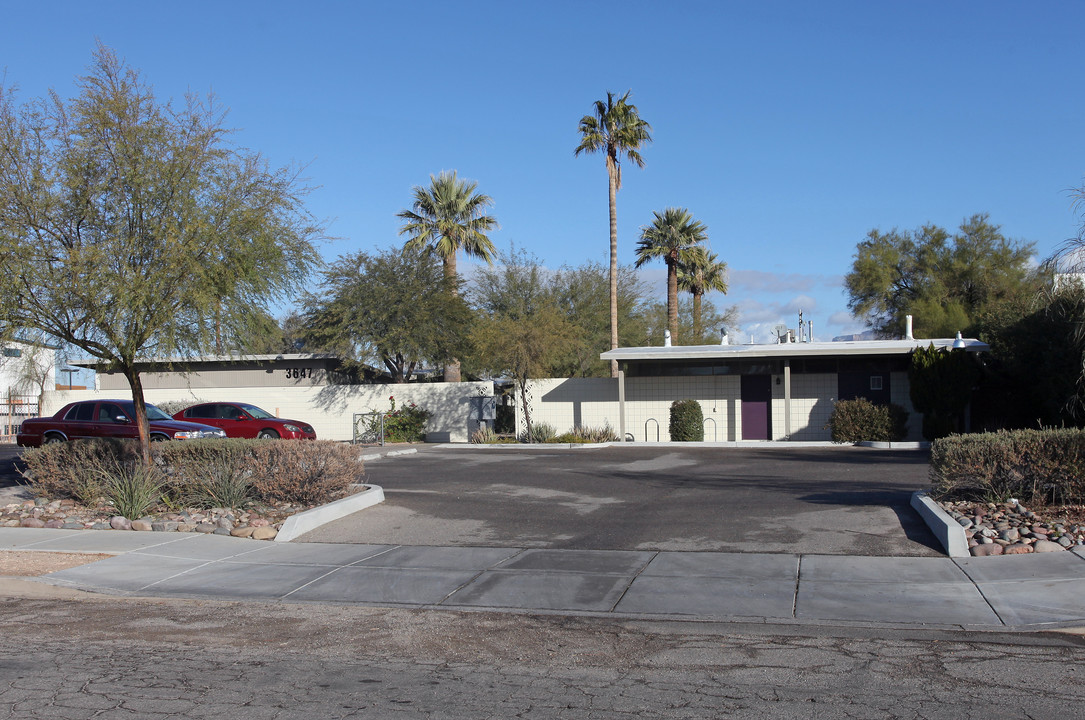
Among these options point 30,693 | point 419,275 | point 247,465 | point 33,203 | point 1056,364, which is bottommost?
point 30,693

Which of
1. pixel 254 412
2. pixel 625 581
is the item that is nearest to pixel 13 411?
pixel 254 412

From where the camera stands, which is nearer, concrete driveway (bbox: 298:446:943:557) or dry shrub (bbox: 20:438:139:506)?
concrete driveway (bbox: 298:446:943:557)

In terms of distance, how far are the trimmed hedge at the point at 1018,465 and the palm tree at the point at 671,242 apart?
28260 millimetres

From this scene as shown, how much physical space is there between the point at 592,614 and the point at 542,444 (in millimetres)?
19351

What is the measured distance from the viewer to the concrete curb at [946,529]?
31.9 feet

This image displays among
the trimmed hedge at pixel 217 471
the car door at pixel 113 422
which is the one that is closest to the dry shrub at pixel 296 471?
the trimmed hedge at pixel 217 471

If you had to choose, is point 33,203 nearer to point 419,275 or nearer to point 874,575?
point 874,575

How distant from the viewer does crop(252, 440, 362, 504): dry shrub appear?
1337 cm

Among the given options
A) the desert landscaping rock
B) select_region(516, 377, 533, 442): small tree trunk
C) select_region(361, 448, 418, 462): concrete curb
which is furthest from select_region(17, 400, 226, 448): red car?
the desert landscaping rock

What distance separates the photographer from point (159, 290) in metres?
13.0

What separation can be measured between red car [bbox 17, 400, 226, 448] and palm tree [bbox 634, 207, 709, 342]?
73.3 ft

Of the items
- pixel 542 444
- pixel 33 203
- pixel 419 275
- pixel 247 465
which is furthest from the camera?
pixel 419 275

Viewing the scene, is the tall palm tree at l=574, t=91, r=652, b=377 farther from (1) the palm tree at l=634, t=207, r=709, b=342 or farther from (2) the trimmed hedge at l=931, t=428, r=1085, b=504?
(2) the trimmed hedge at l=931, t=428, r=1085, b=504

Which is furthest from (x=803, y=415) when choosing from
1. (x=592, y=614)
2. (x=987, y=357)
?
(x=592, y=614)
